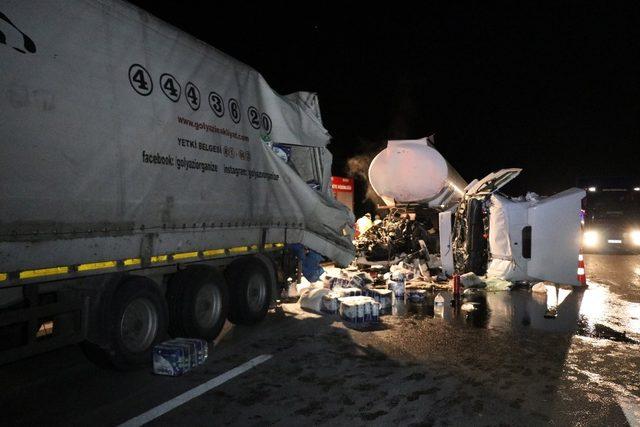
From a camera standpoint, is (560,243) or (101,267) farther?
(560,243)

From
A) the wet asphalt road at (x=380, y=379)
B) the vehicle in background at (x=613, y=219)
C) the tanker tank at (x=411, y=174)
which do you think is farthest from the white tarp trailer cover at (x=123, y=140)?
Answer: the vehicle in background at (x=613, y=219)

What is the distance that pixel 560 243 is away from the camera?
943 centimetres

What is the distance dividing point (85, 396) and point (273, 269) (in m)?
3.75

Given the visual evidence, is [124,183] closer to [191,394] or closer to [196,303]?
[196,303]

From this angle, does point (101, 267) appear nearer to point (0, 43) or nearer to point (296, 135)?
point (0, 43)

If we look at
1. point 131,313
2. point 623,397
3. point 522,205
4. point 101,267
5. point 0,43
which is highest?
point 0,43

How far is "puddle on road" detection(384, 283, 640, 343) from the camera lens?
6.95 m

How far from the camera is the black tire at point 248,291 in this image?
6.88m

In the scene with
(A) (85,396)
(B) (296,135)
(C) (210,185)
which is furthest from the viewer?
(B) (296,135)

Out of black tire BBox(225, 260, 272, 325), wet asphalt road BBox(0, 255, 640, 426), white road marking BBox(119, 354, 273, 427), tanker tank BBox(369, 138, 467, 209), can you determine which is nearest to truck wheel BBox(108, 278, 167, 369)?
wet asphalt road BBox(0, 255, 640, 426)

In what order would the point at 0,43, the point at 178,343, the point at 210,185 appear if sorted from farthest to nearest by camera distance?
the point at 210,185
the point at 178,343
the point at 0,43

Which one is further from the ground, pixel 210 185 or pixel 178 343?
pixel 210 185

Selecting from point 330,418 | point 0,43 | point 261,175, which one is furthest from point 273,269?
point 0,43

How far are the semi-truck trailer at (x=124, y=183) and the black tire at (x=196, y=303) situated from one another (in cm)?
2
